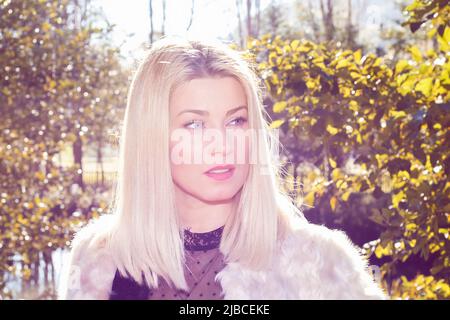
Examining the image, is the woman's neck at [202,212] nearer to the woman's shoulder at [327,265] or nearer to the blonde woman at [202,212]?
the blonde woman at [202,212]

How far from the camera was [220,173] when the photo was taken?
1920mm

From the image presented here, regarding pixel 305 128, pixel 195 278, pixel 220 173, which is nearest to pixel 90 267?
pixel 195 278

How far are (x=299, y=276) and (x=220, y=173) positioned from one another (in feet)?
1.30

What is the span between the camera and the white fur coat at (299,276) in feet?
6.03

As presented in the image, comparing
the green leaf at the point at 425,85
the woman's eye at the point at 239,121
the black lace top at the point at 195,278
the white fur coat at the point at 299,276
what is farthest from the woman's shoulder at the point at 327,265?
the green leaf at the point at 425,85

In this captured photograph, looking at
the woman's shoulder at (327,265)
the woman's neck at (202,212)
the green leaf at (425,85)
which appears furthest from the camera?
the green leaf at (425,85)

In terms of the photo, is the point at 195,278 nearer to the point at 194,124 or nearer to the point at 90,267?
the point at 90,267

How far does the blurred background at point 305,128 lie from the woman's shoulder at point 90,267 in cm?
33

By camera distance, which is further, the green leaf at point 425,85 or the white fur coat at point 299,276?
the green leaf at point 425,85

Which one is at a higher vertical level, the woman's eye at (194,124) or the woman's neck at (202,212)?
the woman's eye at (194,124)

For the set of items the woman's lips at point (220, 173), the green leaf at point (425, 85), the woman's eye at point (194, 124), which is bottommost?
the woman's lips at point (220, 173)

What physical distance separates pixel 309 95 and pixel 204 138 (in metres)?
1.30

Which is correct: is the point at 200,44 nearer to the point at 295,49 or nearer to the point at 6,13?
the point at 295,49

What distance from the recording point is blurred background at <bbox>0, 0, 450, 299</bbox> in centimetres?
276
